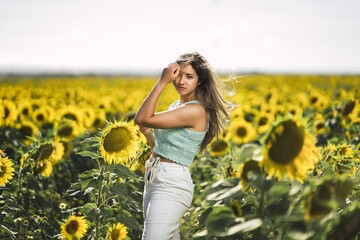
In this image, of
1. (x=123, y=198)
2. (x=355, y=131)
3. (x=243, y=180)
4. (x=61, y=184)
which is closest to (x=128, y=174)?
(x=123, y=198)

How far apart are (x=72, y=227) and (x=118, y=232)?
0.46 meters

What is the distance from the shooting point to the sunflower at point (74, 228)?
4.01m

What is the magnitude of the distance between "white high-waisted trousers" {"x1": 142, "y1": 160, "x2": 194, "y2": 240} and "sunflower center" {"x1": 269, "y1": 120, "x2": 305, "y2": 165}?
1078mm

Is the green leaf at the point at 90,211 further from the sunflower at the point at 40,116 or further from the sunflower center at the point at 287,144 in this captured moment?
the sunflower at the point at 40,116

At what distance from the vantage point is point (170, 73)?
3.29 metres

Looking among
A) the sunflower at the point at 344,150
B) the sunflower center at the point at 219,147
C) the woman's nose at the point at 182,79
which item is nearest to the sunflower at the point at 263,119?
the sunflower center at the point at 219,147

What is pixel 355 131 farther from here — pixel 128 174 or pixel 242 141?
pixel 128 174

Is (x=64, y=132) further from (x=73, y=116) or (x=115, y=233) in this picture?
(x=115, y=233)

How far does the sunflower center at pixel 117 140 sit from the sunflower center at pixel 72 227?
670mm

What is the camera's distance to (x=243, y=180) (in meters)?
2.45

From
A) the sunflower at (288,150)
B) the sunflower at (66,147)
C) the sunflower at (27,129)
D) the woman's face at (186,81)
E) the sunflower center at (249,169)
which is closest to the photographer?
the sunflower at (288,150)

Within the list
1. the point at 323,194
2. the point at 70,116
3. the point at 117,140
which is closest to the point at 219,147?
the point at 70,116

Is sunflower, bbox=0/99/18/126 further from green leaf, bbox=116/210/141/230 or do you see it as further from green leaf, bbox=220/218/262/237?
green leaf, bbox=220/218/262/237

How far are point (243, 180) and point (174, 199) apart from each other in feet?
2.79
